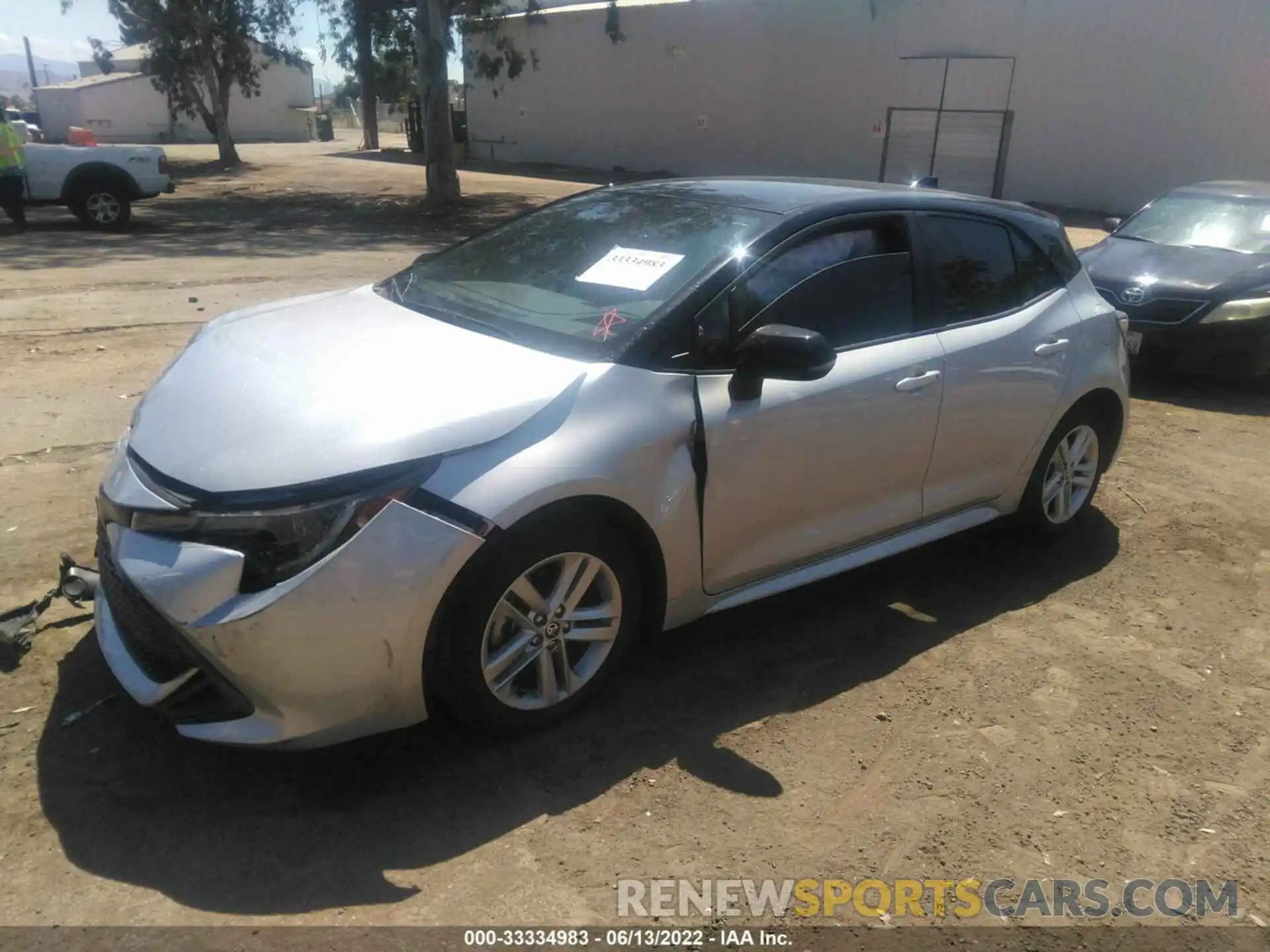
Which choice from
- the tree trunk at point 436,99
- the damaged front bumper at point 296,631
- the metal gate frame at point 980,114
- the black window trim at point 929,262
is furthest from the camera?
the metal gate frame at point 980,114

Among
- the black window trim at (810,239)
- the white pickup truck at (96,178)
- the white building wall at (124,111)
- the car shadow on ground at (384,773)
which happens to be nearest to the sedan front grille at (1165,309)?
the black window trim at (810,239)

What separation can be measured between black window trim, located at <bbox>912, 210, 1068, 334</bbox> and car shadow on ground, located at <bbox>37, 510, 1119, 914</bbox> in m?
1.24

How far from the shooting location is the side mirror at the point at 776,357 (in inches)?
126

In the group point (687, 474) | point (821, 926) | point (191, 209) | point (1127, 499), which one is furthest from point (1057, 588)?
point (191, 209)

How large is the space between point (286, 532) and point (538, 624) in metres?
0.79

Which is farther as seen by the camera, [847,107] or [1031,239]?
[847,107]

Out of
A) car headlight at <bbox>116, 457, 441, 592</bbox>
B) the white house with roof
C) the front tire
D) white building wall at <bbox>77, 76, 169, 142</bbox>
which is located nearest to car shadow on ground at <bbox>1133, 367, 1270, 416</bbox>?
the front tire

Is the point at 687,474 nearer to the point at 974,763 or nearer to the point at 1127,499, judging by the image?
the point at 974,763

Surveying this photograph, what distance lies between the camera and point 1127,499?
548 cm

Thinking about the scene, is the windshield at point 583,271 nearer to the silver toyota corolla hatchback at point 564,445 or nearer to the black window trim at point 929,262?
the silver toyota corolla hatchback at point 564,445

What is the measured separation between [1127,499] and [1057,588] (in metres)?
1.39

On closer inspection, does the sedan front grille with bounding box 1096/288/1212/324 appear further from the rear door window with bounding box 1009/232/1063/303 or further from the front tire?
the front tire

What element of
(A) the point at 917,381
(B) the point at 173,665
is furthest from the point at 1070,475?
(B) the point at 173,665

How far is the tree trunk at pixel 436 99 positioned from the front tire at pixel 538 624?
17513mm
